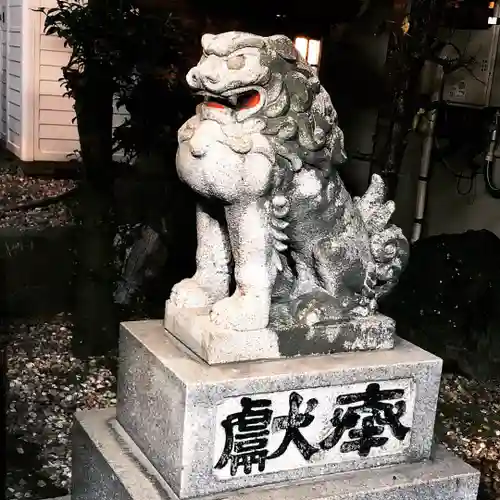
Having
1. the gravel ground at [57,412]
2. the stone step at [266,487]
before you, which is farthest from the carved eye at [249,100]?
the gravel ground at [57,412]

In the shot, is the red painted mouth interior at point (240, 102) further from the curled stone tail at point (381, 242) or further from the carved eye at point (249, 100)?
the curled stone tail at point (381, 242)

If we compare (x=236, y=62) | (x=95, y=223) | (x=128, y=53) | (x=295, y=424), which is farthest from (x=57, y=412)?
(x=236, y=62)

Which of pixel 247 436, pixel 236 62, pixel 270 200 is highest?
pixel 236 62

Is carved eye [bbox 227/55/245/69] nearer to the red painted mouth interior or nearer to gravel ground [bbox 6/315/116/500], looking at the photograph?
the red painted mouth interior

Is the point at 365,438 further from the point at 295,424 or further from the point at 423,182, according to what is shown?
the point at 423,182

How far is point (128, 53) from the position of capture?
8.43 ft

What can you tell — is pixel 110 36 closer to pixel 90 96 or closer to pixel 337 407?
pixel 90 96

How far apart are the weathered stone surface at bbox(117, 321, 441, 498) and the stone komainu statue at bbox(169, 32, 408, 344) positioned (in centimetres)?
10

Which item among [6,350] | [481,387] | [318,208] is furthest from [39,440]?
[481,387]

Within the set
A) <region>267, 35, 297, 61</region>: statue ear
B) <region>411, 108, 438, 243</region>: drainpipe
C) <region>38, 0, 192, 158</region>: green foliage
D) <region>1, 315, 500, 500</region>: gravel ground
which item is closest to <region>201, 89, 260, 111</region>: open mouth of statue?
<region>267, 35, 297, 61</region>: statue ear

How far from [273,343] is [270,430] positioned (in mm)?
170

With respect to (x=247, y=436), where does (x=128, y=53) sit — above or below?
above

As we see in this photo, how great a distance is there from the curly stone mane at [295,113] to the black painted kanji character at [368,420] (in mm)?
477

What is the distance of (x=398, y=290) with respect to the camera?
3.56m
